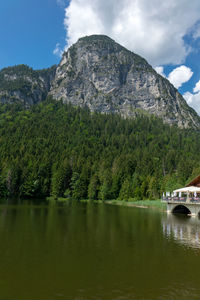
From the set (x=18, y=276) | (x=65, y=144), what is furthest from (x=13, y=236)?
(x=65, y=144)

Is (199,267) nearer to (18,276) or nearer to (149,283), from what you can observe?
(149,283)

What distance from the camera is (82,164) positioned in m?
120

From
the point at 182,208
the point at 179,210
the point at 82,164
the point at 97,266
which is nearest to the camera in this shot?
the point at 97,266

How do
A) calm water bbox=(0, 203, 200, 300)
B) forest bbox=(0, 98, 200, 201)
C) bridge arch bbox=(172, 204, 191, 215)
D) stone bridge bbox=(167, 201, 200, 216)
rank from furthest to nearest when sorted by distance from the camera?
forest bbox=(0, 98, 200, 201) < bridge arch bbox=(172, 204, 191, 215) < stone bridge bbox=(167, 201, 200, 216) < calm water bbox=(0, 203, 200, 300)

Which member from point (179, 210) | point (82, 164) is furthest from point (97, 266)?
point (82, 164)

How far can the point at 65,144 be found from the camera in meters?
159

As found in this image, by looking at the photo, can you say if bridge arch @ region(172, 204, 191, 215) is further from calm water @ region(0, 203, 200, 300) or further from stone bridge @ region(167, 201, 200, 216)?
calm water @ region(0, 203, 200, 300)

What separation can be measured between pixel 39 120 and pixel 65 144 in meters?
47.8

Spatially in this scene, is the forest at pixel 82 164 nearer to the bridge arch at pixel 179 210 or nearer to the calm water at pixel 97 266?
the bridge arch at pixel 179 210

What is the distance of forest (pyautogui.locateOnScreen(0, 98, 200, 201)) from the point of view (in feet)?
319

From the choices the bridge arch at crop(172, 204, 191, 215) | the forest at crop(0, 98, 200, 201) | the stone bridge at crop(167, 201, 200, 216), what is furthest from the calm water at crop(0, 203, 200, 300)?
the forest at crop(0, 98, 200, 201)

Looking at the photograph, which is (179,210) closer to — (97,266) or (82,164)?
(97,266)

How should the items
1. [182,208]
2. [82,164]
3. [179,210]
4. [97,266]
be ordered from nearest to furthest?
[97,266], [179,210], [182,208], [82,164]

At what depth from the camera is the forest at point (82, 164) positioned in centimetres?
9712
